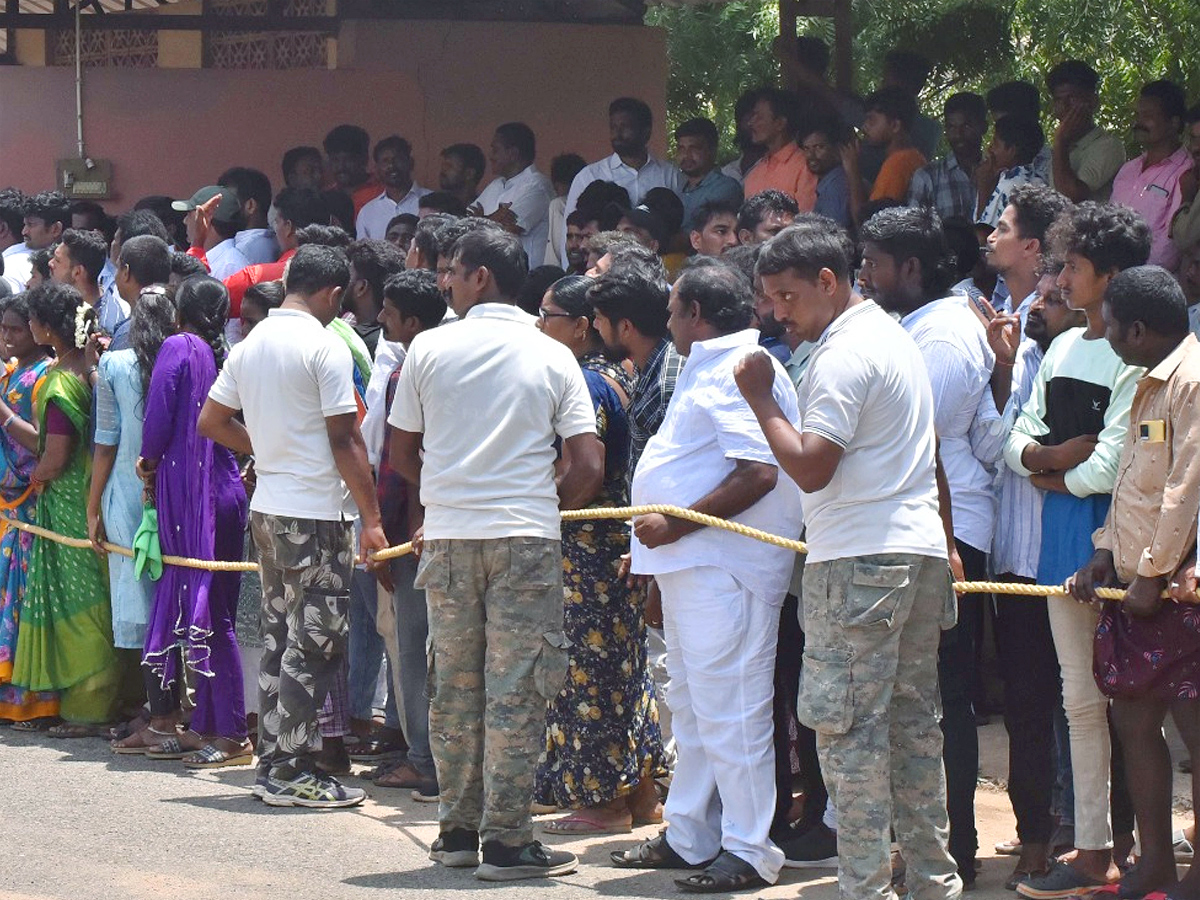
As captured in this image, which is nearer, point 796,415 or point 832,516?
point 832,516

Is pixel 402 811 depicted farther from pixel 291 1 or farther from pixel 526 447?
pixel 291 1

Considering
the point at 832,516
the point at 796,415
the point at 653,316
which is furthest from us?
the point at 653,316

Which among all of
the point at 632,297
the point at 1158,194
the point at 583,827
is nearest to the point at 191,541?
the point at 583,827

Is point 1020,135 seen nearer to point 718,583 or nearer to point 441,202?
point 441,202

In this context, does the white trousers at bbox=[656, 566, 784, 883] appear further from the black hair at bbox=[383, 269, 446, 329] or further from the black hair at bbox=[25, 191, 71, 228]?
the black hair at bbox=[25, 191, 71, 228]

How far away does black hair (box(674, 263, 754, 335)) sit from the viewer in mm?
5602

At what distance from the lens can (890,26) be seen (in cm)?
1318

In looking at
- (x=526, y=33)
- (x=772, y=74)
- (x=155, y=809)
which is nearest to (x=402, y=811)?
(x=155, y=809)

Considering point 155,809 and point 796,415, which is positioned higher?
point 796,415

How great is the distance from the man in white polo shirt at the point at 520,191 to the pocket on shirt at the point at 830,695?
581 centimetres

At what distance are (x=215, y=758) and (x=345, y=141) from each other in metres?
5.14

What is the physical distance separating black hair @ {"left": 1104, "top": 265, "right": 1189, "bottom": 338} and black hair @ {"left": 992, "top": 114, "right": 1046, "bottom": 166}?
3251 millimetres

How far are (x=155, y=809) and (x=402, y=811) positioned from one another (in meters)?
0.92

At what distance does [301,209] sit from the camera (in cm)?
958
